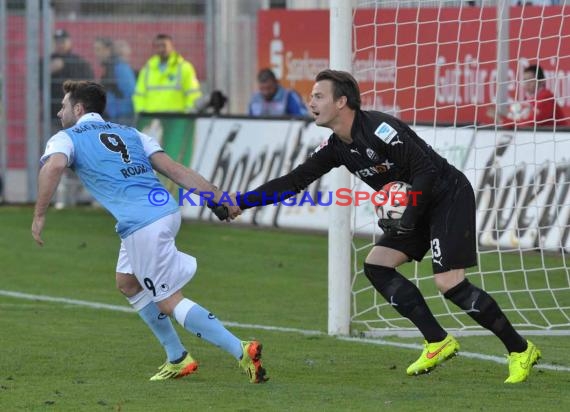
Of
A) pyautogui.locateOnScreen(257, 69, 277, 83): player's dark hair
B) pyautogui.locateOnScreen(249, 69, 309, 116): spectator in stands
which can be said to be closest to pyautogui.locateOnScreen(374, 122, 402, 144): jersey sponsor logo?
pyautogui.locateOnScreen(249, 69, 309, 116): spectator in stands

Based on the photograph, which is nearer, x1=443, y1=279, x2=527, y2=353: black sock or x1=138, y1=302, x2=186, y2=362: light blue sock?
x1=443, y1=279, x2=527, y2=353: black sock

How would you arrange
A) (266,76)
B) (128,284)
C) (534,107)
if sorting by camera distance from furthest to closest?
(266,76) < (534,107) < (128,284)

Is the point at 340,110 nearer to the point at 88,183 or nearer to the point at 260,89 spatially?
the point at 88,183

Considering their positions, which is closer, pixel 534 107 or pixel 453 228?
pixel 453 228

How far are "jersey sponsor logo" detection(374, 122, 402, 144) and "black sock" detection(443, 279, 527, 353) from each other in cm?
93

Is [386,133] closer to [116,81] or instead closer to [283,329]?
[283,329]

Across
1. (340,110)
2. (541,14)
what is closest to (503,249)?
(541,14)

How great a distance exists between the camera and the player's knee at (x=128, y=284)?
8109 millimetres

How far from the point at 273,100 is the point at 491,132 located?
4806 millimetres

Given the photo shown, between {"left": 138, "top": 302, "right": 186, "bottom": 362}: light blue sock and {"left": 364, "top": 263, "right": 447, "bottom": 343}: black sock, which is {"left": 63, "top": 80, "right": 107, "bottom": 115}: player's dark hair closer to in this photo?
{"left": 138, "top": 302, "right": 186, "bottom": 362}: light blue sock

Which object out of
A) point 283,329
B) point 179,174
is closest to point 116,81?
point 283,329

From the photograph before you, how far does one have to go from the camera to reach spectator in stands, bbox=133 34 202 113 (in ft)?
62.2

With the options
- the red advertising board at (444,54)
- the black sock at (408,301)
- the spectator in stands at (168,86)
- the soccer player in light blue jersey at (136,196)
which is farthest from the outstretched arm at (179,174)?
the spectator in stands at (168,86)

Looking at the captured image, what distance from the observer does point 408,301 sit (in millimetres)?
8195
